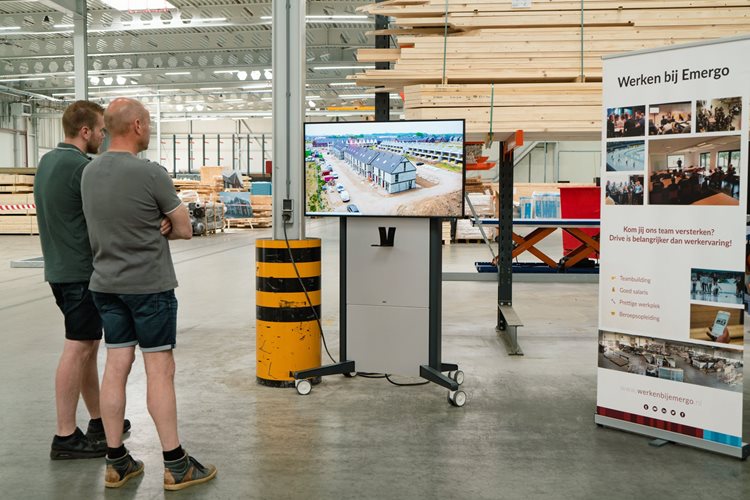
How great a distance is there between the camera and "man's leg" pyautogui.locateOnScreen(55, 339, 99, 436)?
11.1 feet

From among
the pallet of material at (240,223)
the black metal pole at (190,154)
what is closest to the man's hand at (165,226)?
the pallet of material at (240,223)

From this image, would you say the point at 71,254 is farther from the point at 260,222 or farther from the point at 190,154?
the point at 190,154

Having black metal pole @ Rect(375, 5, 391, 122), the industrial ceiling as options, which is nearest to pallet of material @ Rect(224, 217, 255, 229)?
the industrial ceiling

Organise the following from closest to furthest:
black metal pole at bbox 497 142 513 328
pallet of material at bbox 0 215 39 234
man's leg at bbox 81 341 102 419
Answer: man's leg at bbox 81 341 102 419 < black metal pole at bbox 497 142 513 328 < pallet of material at bbox 0 215 39 234

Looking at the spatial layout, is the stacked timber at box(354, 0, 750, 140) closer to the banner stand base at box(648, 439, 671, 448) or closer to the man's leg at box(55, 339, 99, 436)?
the banner stand base at box(648, 439, 671, 448)

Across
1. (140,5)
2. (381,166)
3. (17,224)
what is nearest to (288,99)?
(381,166)

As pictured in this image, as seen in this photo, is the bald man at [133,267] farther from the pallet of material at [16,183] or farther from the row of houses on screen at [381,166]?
the pallet of material at [16,183]

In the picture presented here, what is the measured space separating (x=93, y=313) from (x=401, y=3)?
138 inches

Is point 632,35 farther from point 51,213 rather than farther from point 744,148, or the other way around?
point 51,213

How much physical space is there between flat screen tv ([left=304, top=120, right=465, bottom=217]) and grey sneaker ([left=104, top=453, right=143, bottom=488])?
2043 millimetres

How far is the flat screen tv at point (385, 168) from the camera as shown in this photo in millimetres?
4293

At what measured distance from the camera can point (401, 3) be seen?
215 inches

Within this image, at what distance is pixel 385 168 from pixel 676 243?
180cm

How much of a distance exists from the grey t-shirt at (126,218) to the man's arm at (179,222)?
2cm
